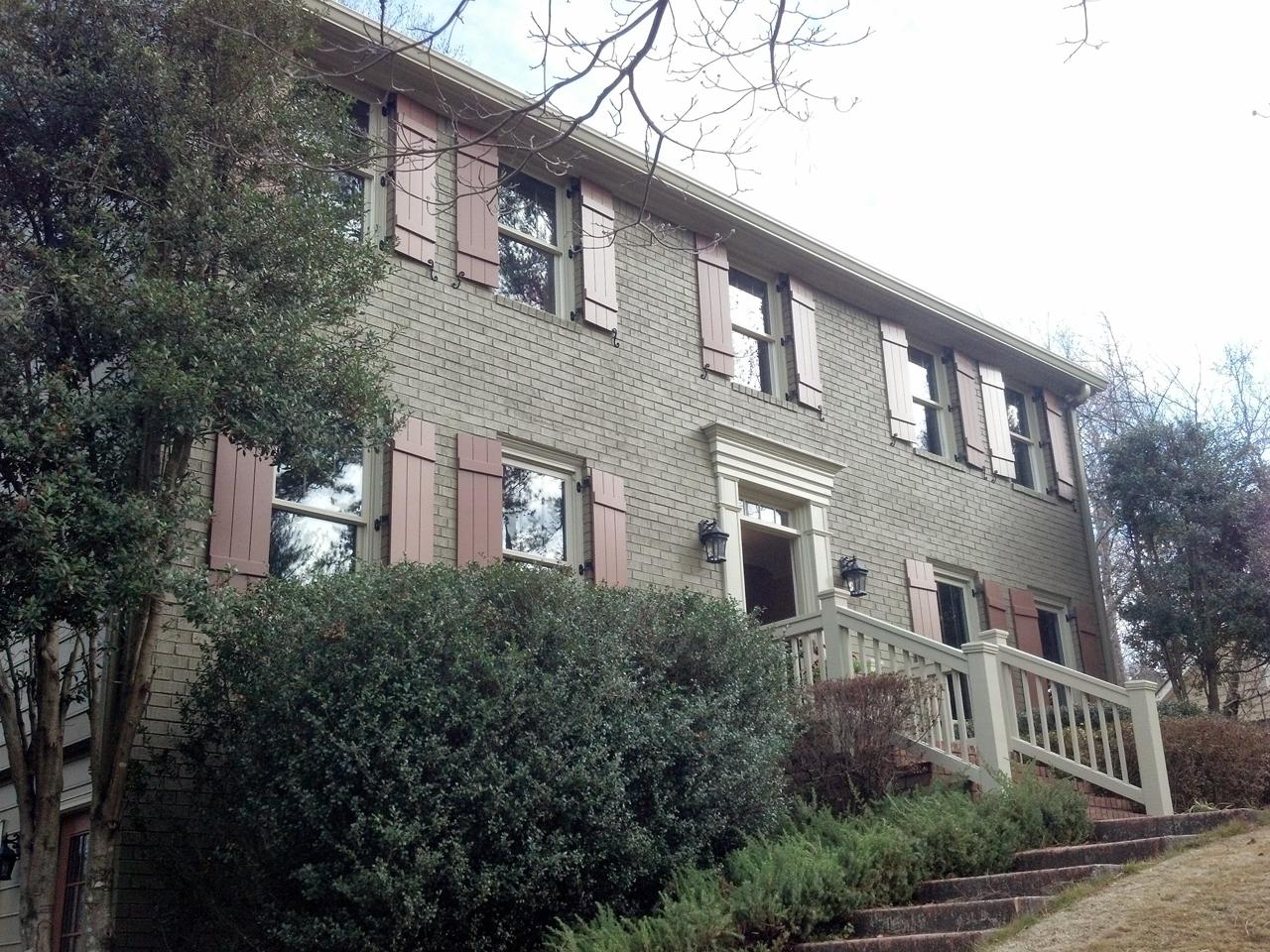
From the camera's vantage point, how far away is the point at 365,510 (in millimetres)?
9438

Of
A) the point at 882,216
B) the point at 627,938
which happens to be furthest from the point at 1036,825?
the point at 882,216

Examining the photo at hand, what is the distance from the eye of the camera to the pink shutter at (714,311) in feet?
40.1

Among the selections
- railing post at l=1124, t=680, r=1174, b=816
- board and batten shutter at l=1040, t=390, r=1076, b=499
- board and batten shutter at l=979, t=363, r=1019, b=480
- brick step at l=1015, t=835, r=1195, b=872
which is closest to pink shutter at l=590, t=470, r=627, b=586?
railing post at l=1124, t=680, r=1174, b=816

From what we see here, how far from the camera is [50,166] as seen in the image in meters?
7.53

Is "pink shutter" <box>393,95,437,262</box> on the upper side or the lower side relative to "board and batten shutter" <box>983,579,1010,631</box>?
upper

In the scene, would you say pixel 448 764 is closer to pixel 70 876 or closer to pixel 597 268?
pixel 70 876

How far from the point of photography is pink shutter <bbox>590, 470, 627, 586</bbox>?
10.4 meters

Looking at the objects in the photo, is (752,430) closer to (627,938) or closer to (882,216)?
(882,216)

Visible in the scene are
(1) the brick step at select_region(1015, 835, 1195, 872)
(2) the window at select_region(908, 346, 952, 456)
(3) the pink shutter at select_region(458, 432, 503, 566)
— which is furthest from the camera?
(2) the window at select_region(908, 346, 952, 456)

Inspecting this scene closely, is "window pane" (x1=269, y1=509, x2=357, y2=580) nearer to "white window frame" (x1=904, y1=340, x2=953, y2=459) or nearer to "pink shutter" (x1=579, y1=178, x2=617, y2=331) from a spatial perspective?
"pink shutter" (x1=579, y1=178, x2=617, y2=331)

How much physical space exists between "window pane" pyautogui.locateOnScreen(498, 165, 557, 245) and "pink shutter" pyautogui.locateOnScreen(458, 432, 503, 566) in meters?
2.30

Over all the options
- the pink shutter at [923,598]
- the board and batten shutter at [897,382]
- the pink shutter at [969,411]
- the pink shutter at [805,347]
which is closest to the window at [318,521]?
the pink shutter at [805,347]

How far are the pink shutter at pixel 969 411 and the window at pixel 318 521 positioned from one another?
296 inches

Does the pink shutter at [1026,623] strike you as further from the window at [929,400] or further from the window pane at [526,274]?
the window pane at [526,274]
